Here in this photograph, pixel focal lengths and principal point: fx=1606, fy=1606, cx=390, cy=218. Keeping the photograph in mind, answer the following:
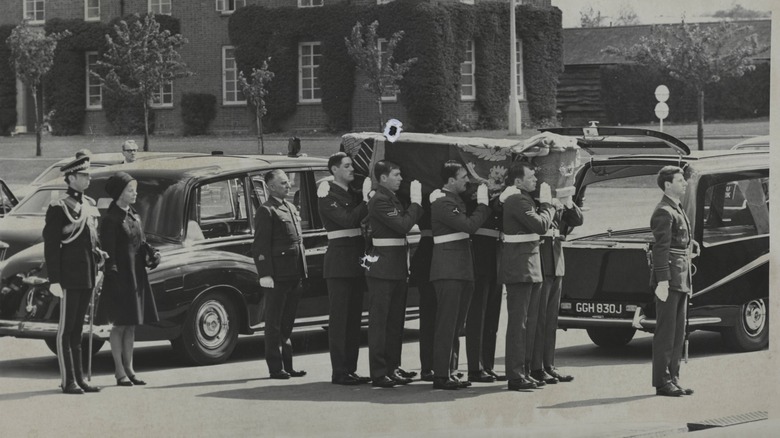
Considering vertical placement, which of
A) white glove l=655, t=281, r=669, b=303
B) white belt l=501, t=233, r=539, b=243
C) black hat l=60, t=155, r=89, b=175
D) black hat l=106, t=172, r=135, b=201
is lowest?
white glove l=655, t=281, r=669, b=303

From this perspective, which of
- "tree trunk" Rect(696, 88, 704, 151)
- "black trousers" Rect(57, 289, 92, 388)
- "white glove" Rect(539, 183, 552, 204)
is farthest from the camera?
"tree trunk" Rect(696, 88, 704, 151)

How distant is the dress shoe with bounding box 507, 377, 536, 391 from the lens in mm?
8875

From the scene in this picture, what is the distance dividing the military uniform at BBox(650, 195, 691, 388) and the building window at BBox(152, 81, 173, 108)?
8.77 feet

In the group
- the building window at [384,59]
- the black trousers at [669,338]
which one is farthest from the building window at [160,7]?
the black trousers at [669,338]

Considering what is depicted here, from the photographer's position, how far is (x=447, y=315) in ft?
29.0

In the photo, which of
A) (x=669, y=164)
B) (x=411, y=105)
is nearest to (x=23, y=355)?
(x=411, y=105)

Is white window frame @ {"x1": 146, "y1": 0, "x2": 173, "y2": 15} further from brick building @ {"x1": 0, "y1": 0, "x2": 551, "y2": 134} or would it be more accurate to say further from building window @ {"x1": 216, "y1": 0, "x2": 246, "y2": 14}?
building window @ {"x1": 216, "y1": 0, "x2": 246, "y2": 14}

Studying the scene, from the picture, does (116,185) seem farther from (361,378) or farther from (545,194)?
(545,194)

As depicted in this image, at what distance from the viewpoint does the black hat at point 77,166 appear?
805cm

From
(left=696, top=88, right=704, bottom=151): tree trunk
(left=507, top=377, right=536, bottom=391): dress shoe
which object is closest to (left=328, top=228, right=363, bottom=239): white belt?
(left=507, top=377, right=536, bottom=391): dress shoe

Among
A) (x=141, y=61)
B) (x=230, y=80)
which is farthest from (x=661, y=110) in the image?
(x=141, y=61)

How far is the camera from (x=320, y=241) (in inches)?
388

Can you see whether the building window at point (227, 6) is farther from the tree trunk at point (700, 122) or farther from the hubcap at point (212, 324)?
the tree trunk at point (700, 122)

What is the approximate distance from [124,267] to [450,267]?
1.75 m
